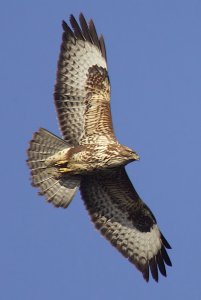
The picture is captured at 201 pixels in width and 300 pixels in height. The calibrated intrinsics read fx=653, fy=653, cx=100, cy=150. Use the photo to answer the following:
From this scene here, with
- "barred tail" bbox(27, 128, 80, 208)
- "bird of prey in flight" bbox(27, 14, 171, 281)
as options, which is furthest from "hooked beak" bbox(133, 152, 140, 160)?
"barred tail" bbox(27, 128, 80, 208)

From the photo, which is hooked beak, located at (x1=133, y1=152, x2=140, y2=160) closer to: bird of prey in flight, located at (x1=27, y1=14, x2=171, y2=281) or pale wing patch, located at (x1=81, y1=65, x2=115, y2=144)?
bird of prey in flight, located at (x1=27, y1=14, x2=171, y2=281)

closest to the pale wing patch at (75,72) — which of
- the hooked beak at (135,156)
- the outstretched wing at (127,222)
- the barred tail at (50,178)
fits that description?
the barred tail at (50,178)

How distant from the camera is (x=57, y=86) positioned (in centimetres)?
1024

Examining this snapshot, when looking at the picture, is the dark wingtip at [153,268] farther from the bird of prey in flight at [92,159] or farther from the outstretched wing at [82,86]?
the outstretched wing at [82,86]

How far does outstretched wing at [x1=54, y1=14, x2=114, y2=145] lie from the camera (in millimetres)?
10086

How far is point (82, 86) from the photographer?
10336 mm

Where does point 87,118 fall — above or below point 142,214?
above

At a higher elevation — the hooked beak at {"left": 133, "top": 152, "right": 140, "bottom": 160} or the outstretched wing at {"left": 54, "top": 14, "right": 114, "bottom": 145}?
the outstretched wing at {"left": 54, "top": 14, "right": 114, "bottom": 145}

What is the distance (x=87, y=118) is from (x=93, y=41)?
4.38 ft

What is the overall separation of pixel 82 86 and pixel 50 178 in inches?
60.5

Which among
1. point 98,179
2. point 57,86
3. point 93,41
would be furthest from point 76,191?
point 93,41

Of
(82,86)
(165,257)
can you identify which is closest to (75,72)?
(82,86)

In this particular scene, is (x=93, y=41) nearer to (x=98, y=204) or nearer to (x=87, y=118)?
(x=87, y=118)

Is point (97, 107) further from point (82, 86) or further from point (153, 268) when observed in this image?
point (153, 268)
